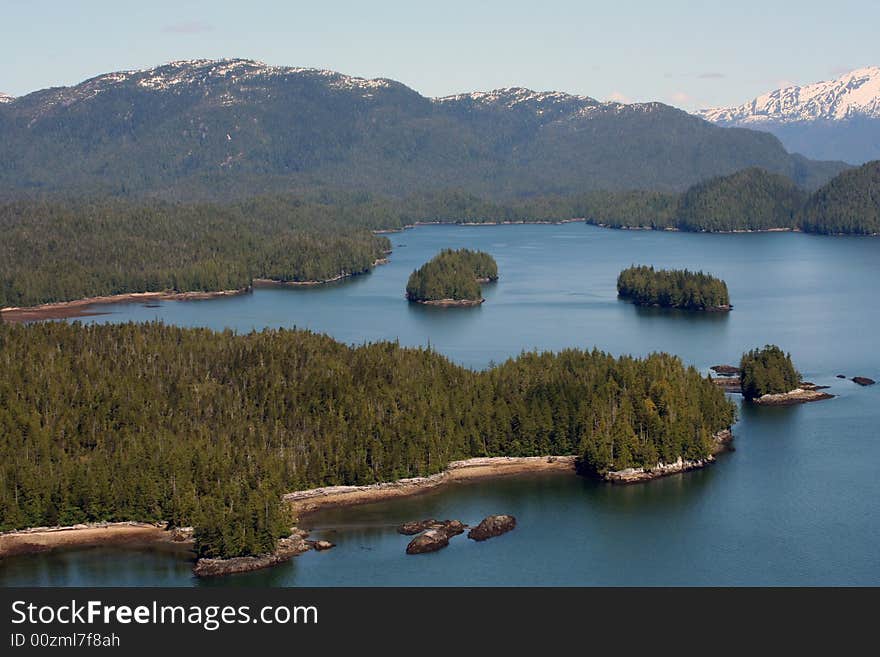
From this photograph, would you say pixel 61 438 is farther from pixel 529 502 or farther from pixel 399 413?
pixel 529 502

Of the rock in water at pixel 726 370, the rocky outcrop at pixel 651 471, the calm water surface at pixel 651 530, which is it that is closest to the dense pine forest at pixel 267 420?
the rocky outcrop at pixel 651 471

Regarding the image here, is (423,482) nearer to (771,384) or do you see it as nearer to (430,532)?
(430,532)

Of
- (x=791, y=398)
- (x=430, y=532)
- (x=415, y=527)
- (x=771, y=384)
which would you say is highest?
(x=771, y=384)

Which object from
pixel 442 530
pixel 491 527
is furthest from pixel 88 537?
pixel 491 527

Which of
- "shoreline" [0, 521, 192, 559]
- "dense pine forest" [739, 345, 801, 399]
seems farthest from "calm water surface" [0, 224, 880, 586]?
"dense pine forest" [739, 345, 801, 399]

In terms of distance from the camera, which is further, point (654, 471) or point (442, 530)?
point (654, 471)
